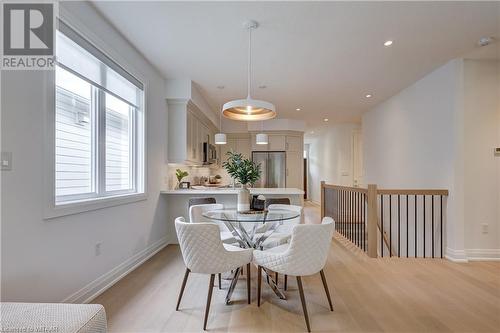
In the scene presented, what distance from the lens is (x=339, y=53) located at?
127 inches

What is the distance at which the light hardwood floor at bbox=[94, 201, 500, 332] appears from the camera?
1.99m

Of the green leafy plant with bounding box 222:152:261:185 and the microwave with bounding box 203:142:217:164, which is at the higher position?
the microwave with bounding box 203:142:217:164

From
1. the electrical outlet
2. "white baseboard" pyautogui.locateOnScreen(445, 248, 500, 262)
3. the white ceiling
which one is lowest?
"white baseboard" pyautogui.locateOnScreen(445, 248, 500, 262)

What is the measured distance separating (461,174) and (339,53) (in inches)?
92.7

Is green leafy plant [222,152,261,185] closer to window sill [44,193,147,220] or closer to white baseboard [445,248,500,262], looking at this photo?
window sill [44,193,147,220]

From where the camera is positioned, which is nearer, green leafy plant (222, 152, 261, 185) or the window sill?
the window sill

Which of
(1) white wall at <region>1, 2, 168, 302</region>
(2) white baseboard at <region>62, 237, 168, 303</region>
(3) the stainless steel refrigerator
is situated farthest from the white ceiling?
(3) the stainless steel refrigerator

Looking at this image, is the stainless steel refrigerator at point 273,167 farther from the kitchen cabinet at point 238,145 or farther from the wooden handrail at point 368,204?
the wooden handrail at point 368,204

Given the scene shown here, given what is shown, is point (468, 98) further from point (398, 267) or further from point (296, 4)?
point (296, 4)

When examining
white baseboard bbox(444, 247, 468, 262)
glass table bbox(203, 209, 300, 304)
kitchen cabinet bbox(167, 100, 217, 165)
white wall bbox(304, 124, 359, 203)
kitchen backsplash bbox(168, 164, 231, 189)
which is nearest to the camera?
glass table bbox(203, 209, 300, 304)

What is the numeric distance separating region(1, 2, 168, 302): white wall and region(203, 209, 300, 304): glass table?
111 centimetres

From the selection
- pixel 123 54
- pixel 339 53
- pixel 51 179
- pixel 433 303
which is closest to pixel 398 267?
pixel 433 303

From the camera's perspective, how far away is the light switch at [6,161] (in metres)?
1.60

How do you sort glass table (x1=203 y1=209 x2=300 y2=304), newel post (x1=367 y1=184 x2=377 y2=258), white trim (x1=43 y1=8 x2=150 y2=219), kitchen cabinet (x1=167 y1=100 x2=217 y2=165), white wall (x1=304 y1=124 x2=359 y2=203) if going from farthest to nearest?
1. white wall (x1=304 y1=124 x2=359 y2=203)
2. kitchen cabinet (x1=167 y1=100 x2=217 y2=165)
3. newel post (x1=367 y1=184 x2=377 y2=258)
4. glass table (x1=203 y1=209 x2=300 y2=304)
5. white trim (x1=43 y1=8 x2=150 y2=219)
